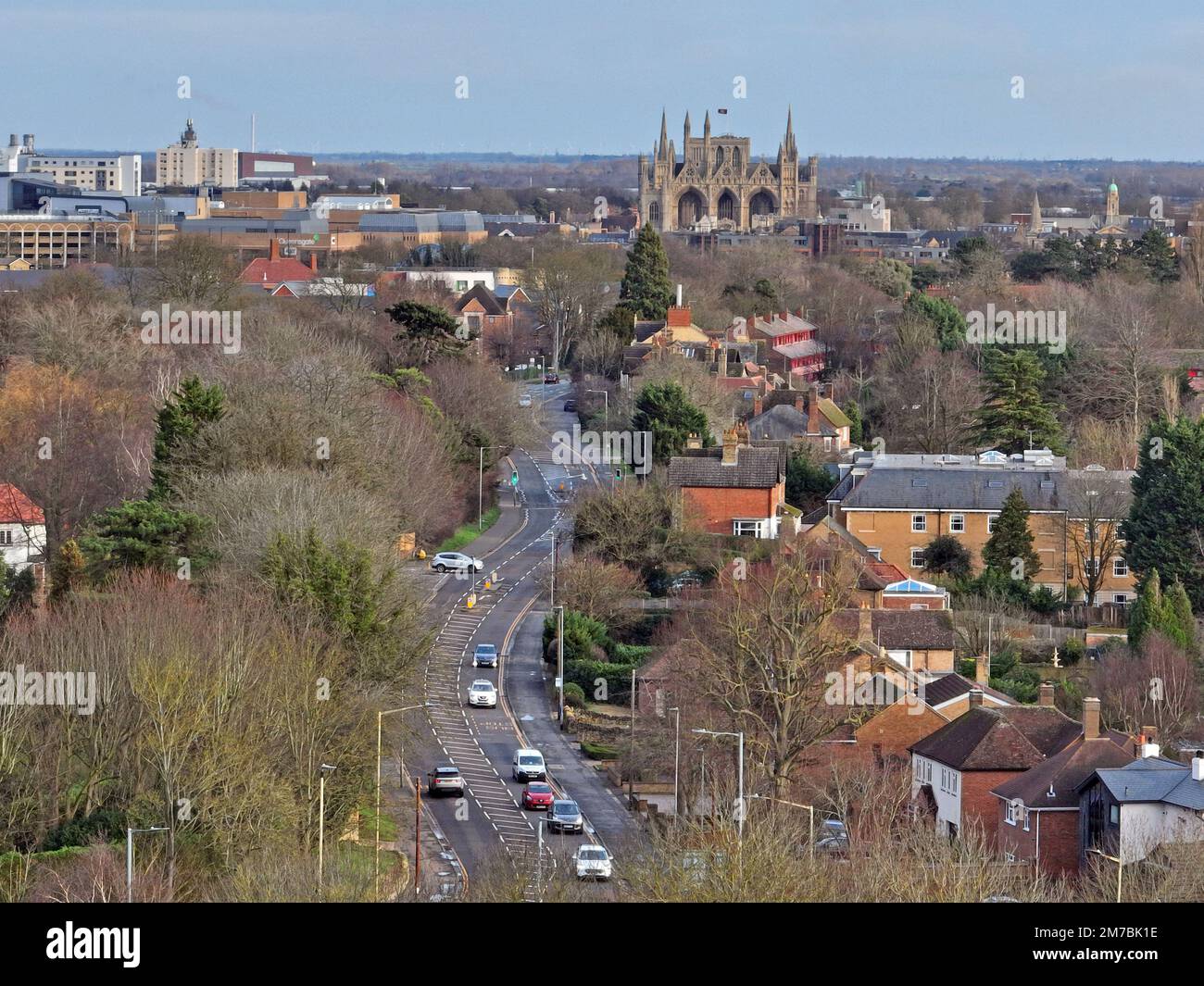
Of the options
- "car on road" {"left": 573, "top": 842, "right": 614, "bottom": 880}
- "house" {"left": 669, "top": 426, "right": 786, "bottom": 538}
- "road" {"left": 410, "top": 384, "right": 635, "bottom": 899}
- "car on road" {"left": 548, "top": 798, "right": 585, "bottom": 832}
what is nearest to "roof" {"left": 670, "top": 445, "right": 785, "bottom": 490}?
"house" {"left": 669, "top": 426, "right": 786, "bottom": 538}

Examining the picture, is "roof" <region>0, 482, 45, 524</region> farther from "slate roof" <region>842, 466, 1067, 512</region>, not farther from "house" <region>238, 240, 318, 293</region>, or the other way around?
"house" <region>238, 240, 318, 293</region>

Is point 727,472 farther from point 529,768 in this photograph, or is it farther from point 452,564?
point 529,768

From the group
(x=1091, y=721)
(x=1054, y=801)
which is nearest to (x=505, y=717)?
(x=1091, y=721)

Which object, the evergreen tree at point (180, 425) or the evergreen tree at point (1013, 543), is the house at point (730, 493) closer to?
the evergreen tree at point (1013, 543)

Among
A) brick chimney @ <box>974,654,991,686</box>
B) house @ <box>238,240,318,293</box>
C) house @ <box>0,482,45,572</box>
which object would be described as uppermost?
house @ <box>238,240,318,293</box>

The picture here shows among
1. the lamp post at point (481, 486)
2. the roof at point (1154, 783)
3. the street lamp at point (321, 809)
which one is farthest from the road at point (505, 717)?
the roof at point (1154, 783)

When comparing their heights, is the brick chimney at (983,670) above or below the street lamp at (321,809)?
below
